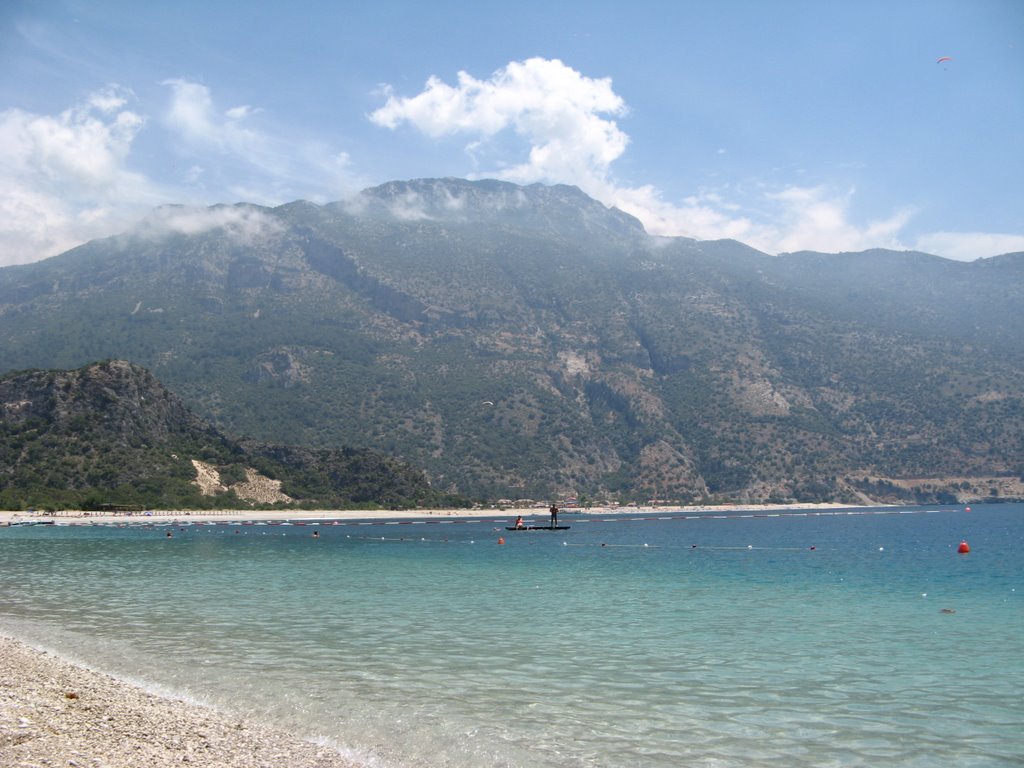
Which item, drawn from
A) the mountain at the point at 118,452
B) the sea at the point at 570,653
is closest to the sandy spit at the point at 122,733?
the sea at the point at 570,653

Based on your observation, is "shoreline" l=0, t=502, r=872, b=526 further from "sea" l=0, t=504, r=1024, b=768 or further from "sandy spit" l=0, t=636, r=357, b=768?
"sandy spit" l=0, t=636, r=357, b=768

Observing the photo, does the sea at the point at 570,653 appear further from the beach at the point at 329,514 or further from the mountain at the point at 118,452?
the mountain at the point at 118,452

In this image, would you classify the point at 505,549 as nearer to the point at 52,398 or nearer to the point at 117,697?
the point at 117,697

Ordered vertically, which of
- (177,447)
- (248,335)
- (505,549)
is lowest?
(505,549)

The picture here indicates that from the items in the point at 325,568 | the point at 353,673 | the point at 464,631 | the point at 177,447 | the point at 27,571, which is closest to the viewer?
the point at 353,673

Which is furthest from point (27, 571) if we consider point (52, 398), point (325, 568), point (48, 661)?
point (52, 398)

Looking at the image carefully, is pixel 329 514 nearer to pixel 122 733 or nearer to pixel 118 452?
pixel 118 452

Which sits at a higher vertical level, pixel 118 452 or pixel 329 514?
pixel 118 452

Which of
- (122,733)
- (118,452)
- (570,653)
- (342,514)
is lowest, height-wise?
(342,514)

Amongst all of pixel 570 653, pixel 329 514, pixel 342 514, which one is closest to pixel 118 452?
pixel 329 514

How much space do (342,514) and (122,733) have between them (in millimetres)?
113096

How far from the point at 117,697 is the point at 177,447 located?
114 meters

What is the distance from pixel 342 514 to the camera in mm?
122438

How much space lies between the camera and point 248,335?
189 meters
